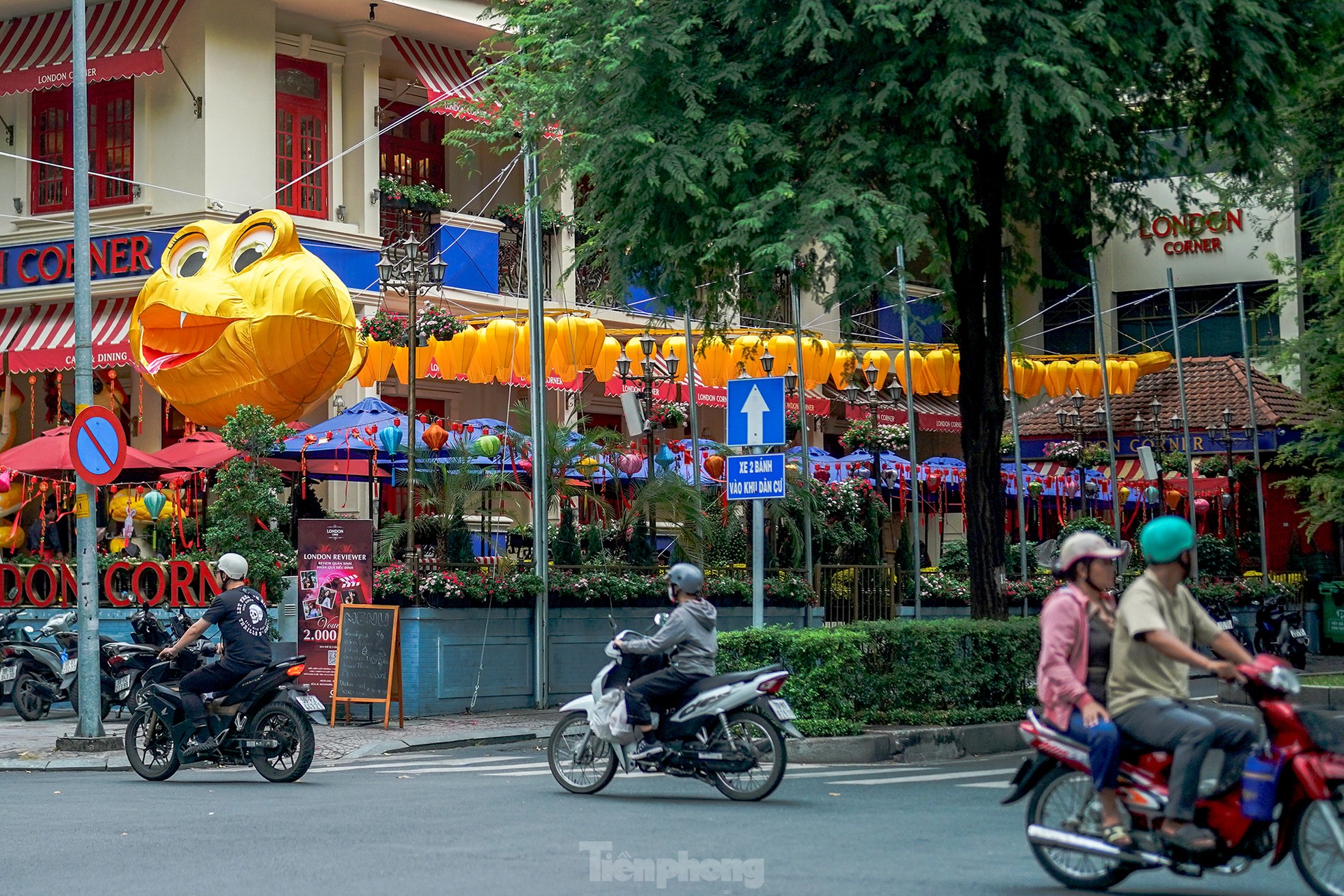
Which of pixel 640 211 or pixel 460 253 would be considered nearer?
pixel 640 211

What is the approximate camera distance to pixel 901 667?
50.4 ft

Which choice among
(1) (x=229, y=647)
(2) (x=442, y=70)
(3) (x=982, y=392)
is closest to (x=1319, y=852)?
(1) (x=229, y=647)

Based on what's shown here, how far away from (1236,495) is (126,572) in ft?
75.8

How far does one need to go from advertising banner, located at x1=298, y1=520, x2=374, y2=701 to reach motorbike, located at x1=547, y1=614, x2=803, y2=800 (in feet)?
22.5

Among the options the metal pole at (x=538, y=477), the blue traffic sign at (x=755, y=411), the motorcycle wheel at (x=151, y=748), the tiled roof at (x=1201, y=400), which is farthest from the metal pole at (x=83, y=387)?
the tiled roof at (x=1201, y=400)

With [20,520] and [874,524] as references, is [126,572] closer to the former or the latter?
[20,520]

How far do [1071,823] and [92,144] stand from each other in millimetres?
22563

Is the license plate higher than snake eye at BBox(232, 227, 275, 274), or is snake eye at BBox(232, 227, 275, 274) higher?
Answer: snake eye at BBox(232, 227, 275, 274)

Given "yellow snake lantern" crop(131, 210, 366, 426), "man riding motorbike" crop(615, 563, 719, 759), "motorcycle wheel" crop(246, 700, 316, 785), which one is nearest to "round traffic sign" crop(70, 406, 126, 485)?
"motorcycle wheel" crop(246, 700, 316, 785)

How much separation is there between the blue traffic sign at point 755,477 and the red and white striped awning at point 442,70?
13.7 meters

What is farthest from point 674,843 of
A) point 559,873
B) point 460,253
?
point 460,253

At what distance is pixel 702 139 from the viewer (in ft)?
47.4

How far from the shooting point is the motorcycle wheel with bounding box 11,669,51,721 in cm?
1905

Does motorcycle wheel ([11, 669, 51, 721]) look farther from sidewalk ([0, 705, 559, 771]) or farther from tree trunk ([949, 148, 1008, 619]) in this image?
tree trunk ([949, 148, 1008, 619])
